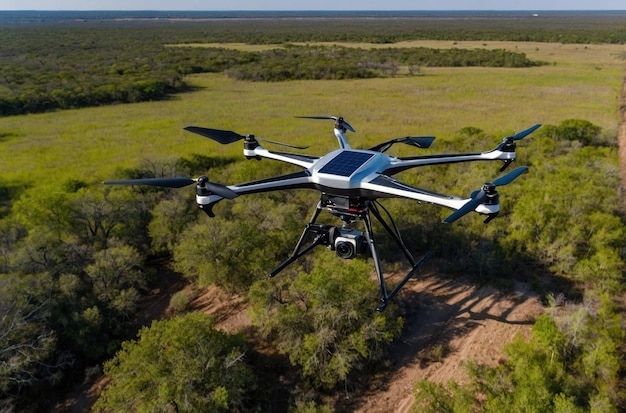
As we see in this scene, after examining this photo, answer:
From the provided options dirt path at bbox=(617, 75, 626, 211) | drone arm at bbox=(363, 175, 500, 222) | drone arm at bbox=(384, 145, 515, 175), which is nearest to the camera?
drone arm at bbox=(363, 175, 500, 222)

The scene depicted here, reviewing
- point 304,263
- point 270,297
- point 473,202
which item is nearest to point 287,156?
point 473,202

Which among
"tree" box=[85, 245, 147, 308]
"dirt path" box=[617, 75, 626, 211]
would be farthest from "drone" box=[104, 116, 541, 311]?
"dirt path" box=[617, 75, 626, 211]

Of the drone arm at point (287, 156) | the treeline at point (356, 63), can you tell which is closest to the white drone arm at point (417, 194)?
the drone arm at point (287, 156)

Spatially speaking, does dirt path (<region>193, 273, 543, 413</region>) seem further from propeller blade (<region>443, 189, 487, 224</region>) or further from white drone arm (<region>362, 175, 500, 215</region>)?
propeller blade (<region>443, 189, 487, 224</region>)

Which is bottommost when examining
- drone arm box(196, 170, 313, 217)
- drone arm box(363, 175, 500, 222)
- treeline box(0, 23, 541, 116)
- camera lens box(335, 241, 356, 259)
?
treeline box(0, 23, 541, 116)

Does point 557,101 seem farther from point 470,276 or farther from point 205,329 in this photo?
point 205,329
